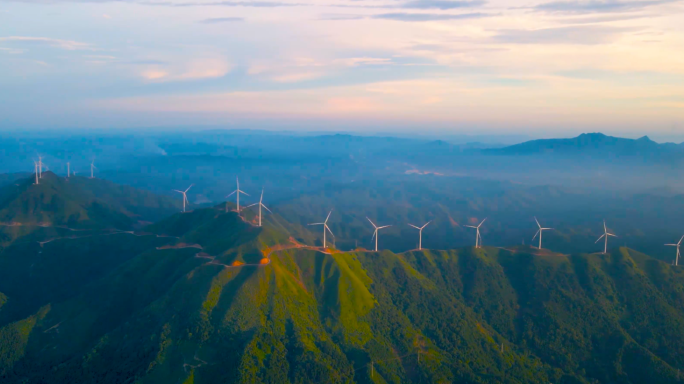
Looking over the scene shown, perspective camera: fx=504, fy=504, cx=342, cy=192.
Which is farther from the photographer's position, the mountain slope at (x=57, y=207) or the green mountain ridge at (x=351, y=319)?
the mountain slope at (x=57, y=207)

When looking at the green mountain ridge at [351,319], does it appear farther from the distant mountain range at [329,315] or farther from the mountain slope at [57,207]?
the mountain slope at [57,207]

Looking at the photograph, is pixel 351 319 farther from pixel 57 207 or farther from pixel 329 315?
pixel 57 207

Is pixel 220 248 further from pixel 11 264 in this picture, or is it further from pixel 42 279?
pixel 11 264

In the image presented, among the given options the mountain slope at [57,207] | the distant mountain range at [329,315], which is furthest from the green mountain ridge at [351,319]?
the mountain slope at [57,207]

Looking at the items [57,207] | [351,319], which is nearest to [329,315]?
[351,319]

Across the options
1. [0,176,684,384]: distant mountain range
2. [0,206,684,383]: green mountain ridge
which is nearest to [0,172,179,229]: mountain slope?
[0,176,684,384]: distant mountain range
